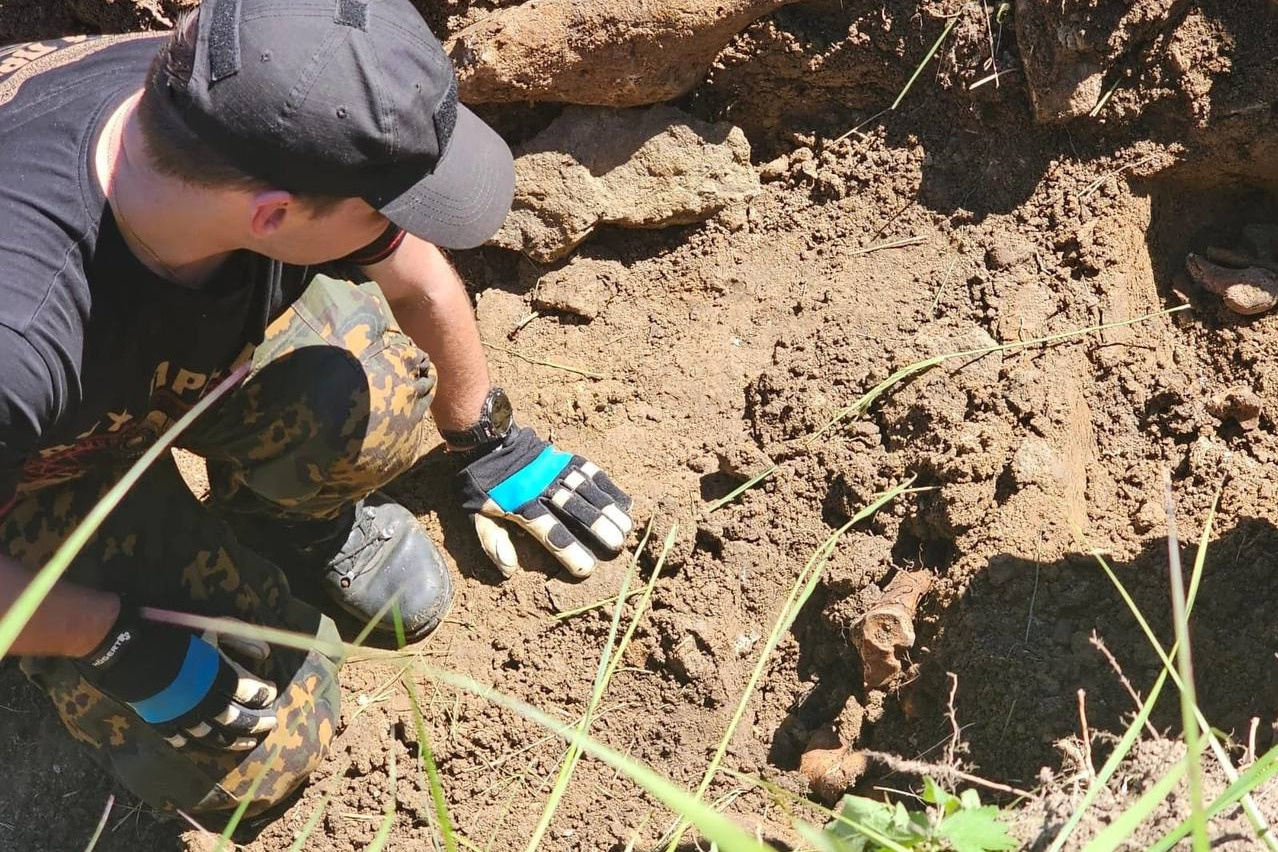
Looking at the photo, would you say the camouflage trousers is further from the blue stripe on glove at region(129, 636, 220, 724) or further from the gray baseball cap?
the gray baseball cap

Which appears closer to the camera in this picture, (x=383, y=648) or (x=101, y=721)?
(x=101, y=721)

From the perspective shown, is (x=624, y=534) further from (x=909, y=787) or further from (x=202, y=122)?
(x=202, y=122)

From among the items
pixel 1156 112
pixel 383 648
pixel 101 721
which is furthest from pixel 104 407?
pixel 1156 112

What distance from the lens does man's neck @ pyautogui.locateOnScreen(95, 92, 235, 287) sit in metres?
1.41

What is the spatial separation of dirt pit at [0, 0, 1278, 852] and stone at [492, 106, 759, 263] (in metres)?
0.09

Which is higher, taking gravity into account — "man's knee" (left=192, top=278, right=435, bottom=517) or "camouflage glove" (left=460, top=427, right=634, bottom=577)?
"man's knee" (left=192, top=278, right=435, bottom=517)

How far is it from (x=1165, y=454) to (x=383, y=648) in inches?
66.3

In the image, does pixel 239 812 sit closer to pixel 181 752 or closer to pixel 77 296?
pixel 77 296

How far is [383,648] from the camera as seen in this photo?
2.39m

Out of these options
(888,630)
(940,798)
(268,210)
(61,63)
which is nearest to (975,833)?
(940,798)

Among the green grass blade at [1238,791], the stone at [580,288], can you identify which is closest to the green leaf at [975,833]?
the green grass blade at [1238,791]

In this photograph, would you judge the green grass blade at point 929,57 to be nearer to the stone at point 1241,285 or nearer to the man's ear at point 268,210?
the stone at point 1241,285

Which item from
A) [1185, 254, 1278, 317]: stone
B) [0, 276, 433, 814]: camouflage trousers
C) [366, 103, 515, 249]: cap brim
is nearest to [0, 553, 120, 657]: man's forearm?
[0, 276, 433, 814]: camouflage trousers

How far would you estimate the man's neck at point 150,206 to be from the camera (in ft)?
4.64
